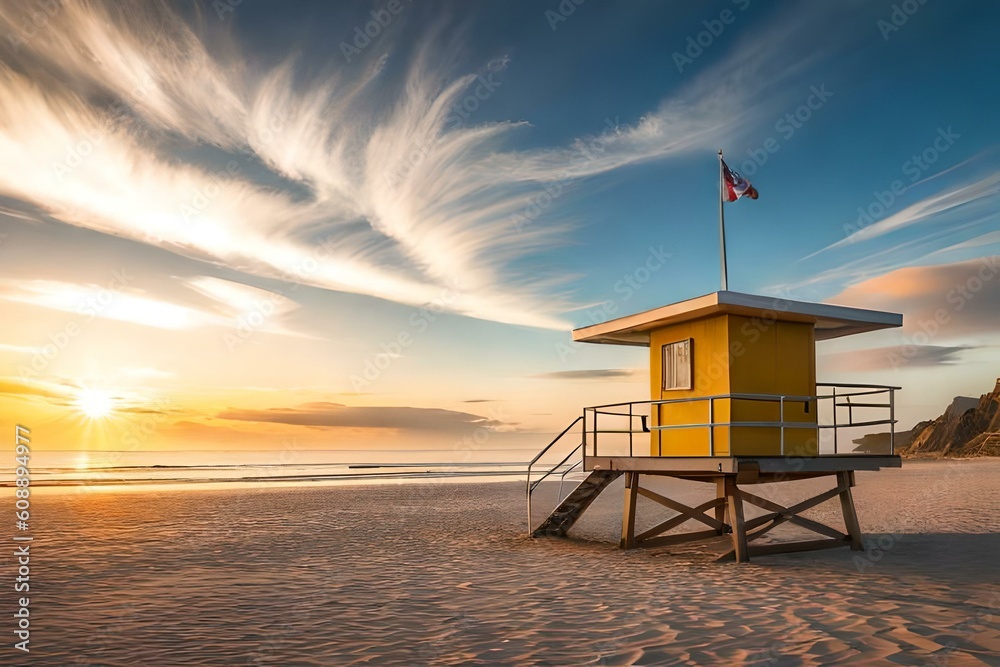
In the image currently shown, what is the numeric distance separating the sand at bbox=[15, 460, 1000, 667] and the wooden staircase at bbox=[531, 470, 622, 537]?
67 cm

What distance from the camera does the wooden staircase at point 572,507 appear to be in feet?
56.7

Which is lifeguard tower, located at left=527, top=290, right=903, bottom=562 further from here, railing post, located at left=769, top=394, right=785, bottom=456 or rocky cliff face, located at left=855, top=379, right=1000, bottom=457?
rocky cliff face, located at left=855, top=379, right=1000, bottom=457

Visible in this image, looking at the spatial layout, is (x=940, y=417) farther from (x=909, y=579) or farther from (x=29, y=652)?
(x=29, y=652)

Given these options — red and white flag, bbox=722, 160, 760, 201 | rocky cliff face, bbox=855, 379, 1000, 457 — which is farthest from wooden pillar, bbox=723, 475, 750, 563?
rocky cliff face, bbox=855, 379, 1000, 457

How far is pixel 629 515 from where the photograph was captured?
16.2m

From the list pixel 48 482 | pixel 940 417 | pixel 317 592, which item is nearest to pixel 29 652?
pixel 317 592

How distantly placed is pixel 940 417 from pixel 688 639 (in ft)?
445

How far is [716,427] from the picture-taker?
14820mm

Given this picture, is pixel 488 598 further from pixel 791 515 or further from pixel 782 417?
pixel 791 515

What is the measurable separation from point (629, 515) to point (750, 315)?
15.7ft

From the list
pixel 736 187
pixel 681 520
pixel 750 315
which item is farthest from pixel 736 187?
pixel 681 520

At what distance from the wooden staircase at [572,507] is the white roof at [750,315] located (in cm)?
315

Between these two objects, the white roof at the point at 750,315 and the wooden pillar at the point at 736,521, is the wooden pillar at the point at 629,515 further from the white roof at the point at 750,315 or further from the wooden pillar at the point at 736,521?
the white roof at the point at 750,315

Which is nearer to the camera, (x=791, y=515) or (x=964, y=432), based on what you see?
(x=791, y=515)
